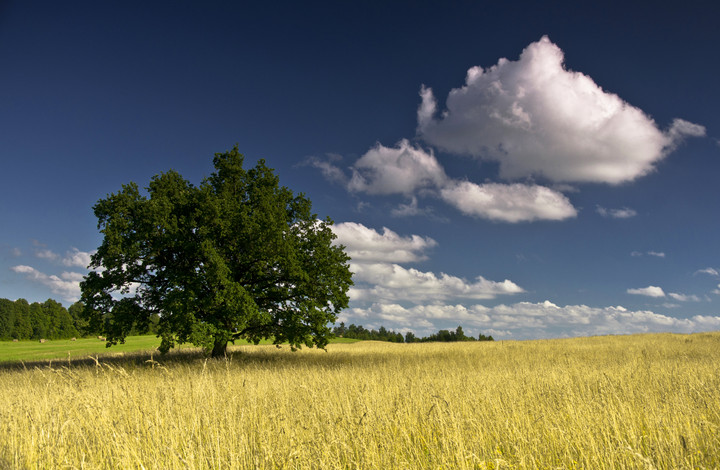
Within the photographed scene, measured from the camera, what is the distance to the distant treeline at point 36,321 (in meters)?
90.8

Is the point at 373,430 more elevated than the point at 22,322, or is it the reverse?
the point at 373,430

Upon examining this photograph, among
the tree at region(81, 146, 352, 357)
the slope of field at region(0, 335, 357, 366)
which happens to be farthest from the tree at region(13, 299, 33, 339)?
the tree at region(81, 146, 352, 357)

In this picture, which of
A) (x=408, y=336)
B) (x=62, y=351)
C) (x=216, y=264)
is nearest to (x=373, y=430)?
(x=216, y=264)

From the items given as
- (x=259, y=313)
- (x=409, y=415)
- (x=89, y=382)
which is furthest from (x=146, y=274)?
(x=409, y=415)

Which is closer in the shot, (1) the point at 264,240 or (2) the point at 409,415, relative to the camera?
(2) the point at 409,415

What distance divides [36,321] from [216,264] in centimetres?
11245

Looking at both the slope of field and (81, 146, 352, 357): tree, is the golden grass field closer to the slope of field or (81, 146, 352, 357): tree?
(81, 146, 352, 357): tree

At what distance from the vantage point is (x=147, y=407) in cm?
729

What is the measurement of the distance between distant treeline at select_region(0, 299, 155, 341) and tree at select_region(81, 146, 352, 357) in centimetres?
8856

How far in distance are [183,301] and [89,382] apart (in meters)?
6.95

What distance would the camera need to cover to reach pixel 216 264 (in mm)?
17625

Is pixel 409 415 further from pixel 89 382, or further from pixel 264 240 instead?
pixel 264 240

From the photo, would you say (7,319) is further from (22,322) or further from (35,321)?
(35,321)

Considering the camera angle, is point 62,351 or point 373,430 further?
point 62,351
